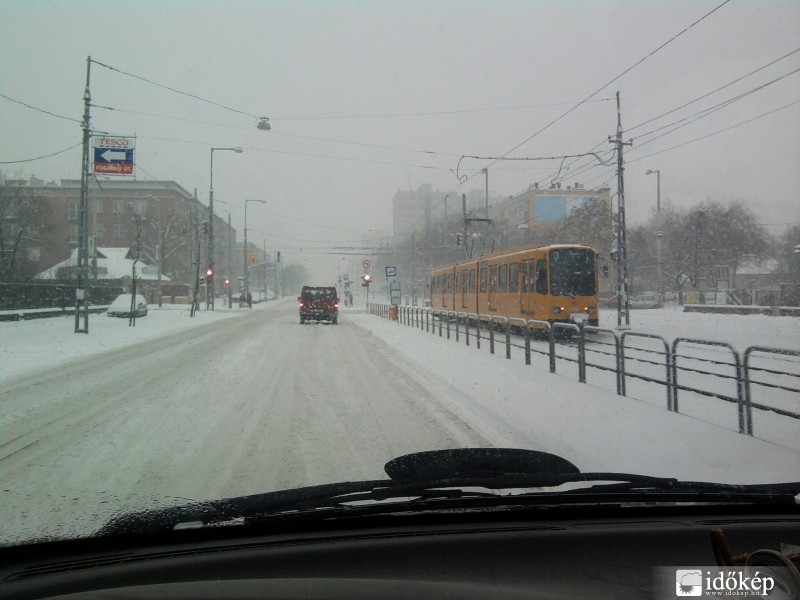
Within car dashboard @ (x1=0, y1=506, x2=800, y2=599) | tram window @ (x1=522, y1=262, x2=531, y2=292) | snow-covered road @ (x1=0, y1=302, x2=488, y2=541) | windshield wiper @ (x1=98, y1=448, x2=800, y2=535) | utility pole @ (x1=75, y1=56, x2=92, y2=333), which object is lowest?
snow-covered road @ (x1=0, y1=302, x2=488, y2=541)

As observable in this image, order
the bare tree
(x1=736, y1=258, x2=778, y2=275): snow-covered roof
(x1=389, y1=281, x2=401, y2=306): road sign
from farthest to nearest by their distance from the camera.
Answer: (x1=736, y1=258, x2=778, y2=275): snow-covered roof → the bare tree → (x1=389, y1=281, x2=401, y2=306): road sign

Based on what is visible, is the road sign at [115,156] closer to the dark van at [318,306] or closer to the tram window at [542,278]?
the dark van at [318,306]

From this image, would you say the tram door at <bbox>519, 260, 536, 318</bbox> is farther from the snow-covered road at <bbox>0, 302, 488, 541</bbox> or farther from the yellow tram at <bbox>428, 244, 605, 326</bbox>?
the snow-covered road at <bbox>0, 302, 488, 541</bbox>

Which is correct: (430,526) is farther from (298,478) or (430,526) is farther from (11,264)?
(11,264)

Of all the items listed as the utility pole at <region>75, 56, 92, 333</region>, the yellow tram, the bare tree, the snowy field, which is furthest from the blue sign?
the bare tree

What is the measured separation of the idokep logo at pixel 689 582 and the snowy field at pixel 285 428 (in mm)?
3198

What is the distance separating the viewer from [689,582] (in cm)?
211

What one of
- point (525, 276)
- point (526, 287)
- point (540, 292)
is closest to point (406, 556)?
point (540, 292)

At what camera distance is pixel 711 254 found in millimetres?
42219

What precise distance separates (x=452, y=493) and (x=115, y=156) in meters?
20.7

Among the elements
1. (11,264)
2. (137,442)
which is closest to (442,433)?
(137,442)

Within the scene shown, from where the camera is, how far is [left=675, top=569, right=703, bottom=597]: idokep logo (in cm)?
206

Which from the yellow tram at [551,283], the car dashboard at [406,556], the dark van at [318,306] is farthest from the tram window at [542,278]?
the car dashboard at [406,556]

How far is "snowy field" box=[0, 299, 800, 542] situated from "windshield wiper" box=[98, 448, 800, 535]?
1.25 m
